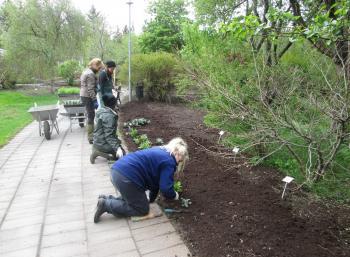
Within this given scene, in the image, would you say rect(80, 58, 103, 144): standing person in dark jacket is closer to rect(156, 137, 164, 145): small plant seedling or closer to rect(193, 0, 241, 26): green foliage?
rect(156, 137, 164, 145): small plant seedling

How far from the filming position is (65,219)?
3801 mm

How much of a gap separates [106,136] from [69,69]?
1857 cm

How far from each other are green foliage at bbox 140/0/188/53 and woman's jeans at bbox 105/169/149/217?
16.2 meters

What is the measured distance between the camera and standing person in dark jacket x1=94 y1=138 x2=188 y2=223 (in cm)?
360

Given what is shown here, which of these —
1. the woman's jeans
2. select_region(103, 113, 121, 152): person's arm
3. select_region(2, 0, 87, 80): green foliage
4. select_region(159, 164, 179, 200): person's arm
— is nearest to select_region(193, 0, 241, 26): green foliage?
select_region(103, 113, 121, 152): person's arm

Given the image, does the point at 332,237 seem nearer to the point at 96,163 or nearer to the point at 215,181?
the point at 215,181

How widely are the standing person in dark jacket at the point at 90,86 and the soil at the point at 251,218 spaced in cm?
289

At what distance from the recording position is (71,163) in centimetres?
589

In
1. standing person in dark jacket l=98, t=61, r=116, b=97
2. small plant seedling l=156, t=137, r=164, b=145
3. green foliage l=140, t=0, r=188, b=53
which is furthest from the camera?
green foliage l=140, t=0, r=188, b=53

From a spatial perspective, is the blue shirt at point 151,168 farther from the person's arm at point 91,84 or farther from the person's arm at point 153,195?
the person's arm at point 91,84

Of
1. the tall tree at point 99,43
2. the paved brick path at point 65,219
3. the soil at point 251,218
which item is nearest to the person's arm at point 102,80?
the paved brick path at point 65,219

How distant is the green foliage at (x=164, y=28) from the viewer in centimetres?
2055

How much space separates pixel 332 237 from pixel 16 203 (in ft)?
12.1

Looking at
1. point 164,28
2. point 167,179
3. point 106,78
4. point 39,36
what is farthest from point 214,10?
point 39,36
